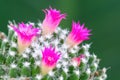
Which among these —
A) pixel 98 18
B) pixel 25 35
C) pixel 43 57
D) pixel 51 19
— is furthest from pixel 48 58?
pixel 98 18

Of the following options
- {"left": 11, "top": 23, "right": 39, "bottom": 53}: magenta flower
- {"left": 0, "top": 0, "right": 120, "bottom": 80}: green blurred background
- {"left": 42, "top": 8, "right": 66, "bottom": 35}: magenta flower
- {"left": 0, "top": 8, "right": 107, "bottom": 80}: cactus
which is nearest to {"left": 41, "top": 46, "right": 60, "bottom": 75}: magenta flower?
{"left": 0, "top": 8, "right": 107, "bottom": 80}: cactus

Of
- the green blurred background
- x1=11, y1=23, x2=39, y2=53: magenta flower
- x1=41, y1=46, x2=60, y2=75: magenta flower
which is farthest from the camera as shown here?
the green blurred background

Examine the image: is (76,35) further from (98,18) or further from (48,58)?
(98,18)

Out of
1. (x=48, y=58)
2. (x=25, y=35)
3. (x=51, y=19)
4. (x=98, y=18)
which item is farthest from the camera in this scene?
(x=98, y=18)

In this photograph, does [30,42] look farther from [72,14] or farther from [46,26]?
[72,14]

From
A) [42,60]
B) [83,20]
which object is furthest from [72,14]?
[42,60]

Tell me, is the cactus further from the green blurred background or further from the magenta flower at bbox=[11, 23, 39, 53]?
the green blurred background

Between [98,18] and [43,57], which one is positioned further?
[98,18]

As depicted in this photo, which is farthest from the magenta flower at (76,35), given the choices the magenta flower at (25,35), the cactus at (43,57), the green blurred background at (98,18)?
the green blurred background at (98,18)
